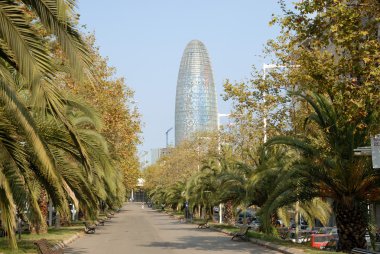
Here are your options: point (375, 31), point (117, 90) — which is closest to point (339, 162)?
point (375, 31)

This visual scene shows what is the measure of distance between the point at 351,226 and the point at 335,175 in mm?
1819

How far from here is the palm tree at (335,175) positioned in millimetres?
19734

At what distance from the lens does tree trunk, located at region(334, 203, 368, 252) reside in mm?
20266

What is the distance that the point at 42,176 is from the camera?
14125 mm

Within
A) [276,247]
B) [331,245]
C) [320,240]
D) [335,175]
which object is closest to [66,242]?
[276,247]

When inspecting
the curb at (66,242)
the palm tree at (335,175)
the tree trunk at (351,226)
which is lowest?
the curb at (66,242)

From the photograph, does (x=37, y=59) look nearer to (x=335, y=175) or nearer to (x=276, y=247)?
(x=335, y=175)

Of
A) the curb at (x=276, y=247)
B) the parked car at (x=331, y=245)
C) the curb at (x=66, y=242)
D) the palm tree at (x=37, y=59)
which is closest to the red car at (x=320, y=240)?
the parked car at (x=331, y=245)

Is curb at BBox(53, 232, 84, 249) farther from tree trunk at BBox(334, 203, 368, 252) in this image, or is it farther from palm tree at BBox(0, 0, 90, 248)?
palm tree at BBox(0, 0, 90, 248)

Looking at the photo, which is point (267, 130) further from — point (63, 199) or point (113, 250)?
point (63, 199)

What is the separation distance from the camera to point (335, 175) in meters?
20.2

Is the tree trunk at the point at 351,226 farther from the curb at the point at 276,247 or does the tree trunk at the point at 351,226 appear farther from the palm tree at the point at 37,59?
the palm tree at the point at 37,59

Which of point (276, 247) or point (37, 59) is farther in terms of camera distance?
point (276, 247)

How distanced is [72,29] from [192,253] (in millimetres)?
13527
